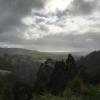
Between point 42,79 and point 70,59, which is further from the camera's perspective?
point 42,79

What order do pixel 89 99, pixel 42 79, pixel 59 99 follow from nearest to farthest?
pixel 89 99, pixel 59 99, pixel 42 79

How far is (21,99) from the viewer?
72.8 meters

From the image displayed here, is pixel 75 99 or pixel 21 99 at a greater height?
pixel 75 99

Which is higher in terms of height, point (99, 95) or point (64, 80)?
point (99, 95)

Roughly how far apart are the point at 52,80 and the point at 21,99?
14.7m

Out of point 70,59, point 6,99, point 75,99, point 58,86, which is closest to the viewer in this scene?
point 75,99

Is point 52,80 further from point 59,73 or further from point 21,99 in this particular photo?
point 21,99

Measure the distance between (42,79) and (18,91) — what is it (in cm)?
2254

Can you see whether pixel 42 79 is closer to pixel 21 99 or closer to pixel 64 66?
pixel 64 66

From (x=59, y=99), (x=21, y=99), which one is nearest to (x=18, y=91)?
(x=21, y=99)

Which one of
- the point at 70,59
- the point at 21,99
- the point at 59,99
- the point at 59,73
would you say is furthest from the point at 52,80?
the point at 59,99

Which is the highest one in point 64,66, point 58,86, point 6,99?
point 64,66

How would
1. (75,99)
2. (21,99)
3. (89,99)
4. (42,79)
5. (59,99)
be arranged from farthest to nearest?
(42,79) < (21,99) < (59,99) < (75,99) < (89,99)

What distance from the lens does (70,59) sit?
8419 cm
